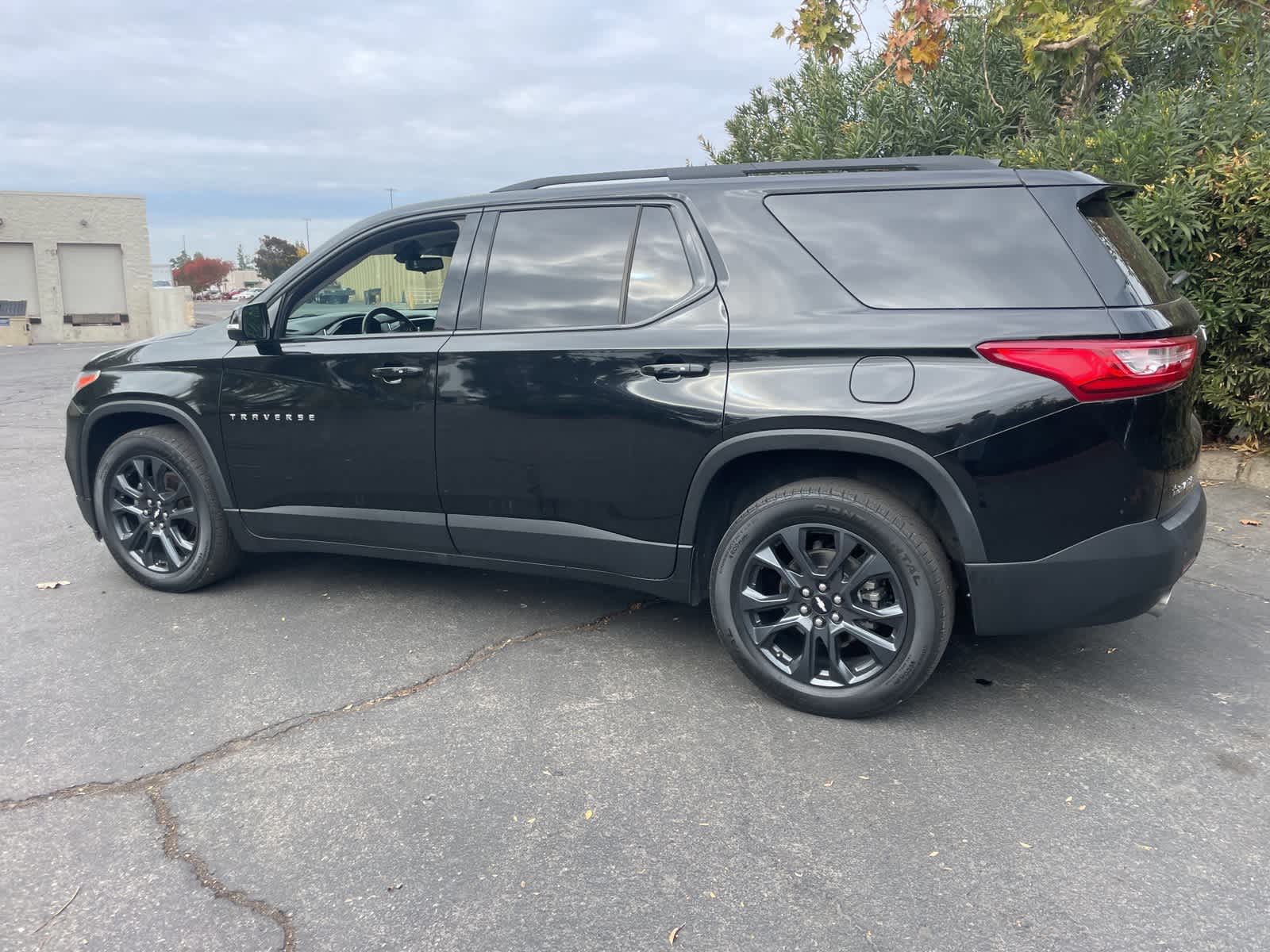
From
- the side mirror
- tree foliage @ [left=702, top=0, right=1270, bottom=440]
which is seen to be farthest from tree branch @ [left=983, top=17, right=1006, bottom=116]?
the side mirror

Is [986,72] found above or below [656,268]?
above

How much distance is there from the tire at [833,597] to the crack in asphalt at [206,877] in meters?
1.69

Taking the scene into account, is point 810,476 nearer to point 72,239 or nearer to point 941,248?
point 941,248

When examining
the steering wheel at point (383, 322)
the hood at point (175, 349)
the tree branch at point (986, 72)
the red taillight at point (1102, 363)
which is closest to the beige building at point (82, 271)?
the tree branch at point (986, 72)

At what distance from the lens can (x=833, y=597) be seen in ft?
10.7

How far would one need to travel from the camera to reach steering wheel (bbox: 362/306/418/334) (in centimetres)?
431

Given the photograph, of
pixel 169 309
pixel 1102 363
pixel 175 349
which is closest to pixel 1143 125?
pixel 1102 363

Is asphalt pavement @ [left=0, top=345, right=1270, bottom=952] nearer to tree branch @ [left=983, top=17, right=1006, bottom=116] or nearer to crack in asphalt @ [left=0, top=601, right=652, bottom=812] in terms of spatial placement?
crack in asphalt @ [left=0, top=601, right=652, bottom=812]

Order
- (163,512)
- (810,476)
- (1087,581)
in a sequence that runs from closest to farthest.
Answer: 1. (1087,581)
2. (810,476)
3. (163,512)

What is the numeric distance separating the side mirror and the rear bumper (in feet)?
9.88

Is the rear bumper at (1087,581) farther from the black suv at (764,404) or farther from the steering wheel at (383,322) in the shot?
the steering wheel at (383,322)

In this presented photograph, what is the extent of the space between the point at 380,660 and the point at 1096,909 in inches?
104

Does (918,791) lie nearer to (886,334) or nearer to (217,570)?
(886,334)

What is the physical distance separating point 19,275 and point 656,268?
37634 mm
